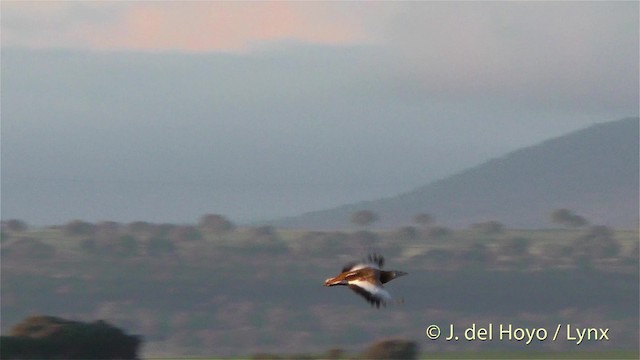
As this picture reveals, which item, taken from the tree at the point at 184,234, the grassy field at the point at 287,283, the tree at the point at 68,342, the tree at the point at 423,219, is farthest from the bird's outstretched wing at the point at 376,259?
the tree at the point at 423,219

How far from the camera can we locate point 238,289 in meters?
122

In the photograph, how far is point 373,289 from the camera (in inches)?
752

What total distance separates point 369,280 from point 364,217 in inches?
5149

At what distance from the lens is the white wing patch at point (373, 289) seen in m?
18.8

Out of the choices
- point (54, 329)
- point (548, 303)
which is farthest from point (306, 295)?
point (54, 329)

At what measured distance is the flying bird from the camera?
741 inches

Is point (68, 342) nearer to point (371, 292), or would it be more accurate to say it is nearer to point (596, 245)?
point (371, 292)

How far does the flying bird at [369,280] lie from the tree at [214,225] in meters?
130

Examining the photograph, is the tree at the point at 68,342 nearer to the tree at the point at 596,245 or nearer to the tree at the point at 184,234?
the tree at the point at 596,245

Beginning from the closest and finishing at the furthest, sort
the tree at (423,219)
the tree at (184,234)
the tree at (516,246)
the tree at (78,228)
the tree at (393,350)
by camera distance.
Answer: the tree at (393,350), the tree at (516,246), the tree at (184,234), the tree at (78,228), the tree at (423,219)

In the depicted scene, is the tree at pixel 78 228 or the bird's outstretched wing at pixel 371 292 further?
the tree at pixel 78 228

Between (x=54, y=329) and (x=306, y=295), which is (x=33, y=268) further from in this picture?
(x=54, y=329)

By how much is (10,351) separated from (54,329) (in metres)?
1.94

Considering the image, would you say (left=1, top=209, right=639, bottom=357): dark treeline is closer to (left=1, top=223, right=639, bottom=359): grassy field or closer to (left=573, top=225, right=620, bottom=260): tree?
(left=1, top=223, right=639, bottom=359): grassy field
